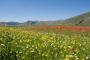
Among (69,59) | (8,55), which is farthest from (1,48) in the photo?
(69,59)

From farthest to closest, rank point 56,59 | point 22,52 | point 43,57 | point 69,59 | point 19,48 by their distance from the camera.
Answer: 1. point 19,48
2. point 22,52
3. point 43,57
4. point 56,59
5. point 69,59

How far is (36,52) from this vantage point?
14.4 metres

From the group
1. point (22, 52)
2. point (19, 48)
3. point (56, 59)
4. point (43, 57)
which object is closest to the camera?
point (56, 59)

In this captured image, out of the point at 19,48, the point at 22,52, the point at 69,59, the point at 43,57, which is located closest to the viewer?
the point at 69,59

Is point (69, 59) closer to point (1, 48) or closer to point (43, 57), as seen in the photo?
point (43, 57)

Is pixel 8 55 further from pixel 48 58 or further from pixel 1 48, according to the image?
pixel 48 58

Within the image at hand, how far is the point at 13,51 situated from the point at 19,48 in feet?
4.44

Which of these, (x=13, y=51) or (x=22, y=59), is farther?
(x=13, y=51)

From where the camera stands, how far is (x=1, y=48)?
46.4 feet

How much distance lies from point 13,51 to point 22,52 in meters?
0.72

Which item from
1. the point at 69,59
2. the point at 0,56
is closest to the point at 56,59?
the point at 69,59

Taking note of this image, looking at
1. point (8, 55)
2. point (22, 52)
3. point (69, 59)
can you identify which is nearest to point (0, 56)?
point (8, 55)

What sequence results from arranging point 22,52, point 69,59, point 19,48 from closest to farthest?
point 69,59, point 22,52, point 19,48

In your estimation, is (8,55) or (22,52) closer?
(8,55)
